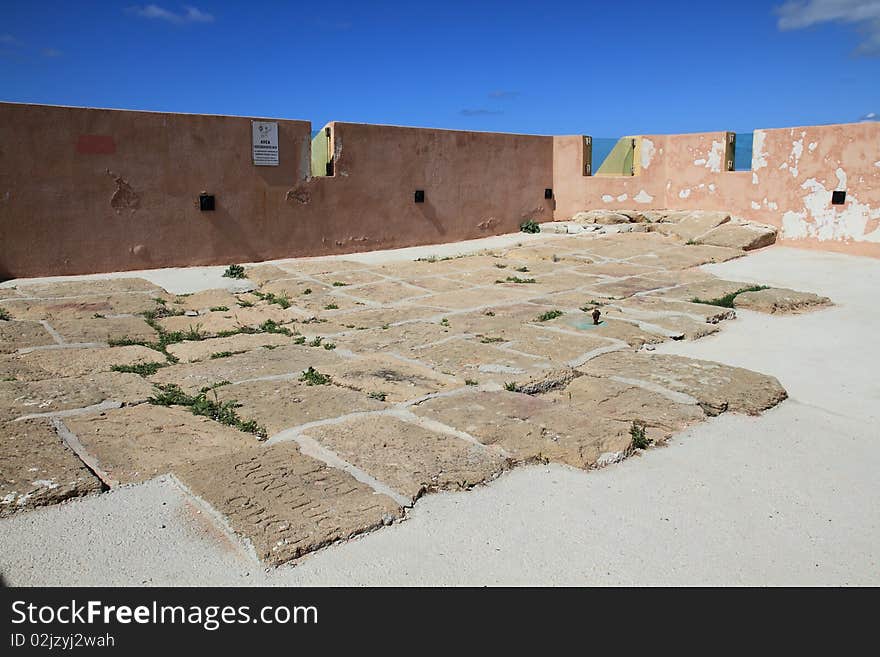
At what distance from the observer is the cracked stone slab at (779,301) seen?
6.52 m

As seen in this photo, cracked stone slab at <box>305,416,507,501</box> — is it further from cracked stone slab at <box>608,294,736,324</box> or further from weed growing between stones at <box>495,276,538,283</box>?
weed growing between stones at <box>495,276,538,283</box>

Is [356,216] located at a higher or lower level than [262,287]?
higher

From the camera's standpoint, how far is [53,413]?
3613 mm

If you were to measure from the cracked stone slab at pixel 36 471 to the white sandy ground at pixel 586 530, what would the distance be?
98 millimetres

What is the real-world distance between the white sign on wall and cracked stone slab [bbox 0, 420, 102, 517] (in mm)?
6772

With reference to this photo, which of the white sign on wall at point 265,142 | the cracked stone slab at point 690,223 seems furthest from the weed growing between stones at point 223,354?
the cracked stone slab at point 690,223

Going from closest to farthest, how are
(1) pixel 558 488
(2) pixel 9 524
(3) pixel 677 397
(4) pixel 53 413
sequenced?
(2) pixel 9 524, (1) pixel 558 488, (4) pixel 53 413, (3) pixel 677 397

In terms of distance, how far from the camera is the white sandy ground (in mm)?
2295

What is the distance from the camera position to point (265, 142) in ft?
31.3

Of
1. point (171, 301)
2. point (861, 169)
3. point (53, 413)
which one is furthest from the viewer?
point (861, 169)

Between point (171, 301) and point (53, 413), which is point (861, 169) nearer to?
point (171, 301)

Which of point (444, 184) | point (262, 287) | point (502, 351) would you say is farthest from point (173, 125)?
point (502, 351)

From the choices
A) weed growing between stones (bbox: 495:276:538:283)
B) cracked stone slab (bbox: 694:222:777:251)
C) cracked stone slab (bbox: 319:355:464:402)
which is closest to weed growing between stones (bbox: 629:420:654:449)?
cracked stone slab (bbox: 319:355:464:402)

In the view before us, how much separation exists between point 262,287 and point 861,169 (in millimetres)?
8154
